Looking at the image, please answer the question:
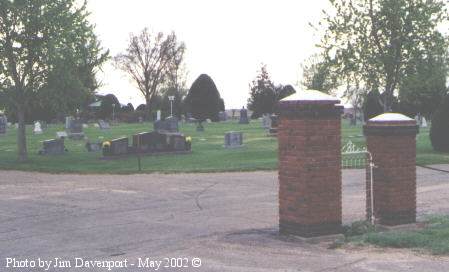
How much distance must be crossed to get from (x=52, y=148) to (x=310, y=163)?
63.7ft

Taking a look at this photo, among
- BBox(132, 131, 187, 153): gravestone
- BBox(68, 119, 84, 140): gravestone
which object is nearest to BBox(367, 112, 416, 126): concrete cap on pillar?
BBox(132, 131, 187, 153): gravestone

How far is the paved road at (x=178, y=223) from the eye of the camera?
6.66m

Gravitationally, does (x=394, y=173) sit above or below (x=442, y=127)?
below

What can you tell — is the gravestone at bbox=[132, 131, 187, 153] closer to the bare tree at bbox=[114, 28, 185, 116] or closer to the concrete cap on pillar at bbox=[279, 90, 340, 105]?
the concrete cap on pillar at bbox=[279, 90, 340, 105]

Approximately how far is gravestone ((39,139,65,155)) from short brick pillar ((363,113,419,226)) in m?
18.9

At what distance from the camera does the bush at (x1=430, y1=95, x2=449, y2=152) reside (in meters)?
22.2

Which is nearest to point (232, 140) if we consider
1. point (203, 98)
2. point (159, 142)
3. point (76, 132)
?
point (159, 142)

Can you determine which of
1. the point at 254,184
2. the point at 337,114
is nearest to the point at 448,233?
the point at 337,114

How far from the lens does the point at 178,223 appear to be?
924 cm

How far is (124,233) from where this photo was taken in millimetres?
8445

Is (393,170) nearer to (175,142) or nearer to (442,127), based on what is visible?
(442,127)

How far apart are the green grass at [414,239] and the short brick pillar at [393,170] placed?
71 cm

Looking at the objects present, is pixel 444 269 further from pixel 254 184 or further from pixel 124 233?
pixel 254 184

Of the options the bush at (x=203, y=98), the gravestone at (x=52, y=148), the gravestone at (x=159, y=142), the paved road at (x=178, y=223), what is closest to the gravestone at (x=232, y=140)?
the gravestone at (x=159, y=142)
